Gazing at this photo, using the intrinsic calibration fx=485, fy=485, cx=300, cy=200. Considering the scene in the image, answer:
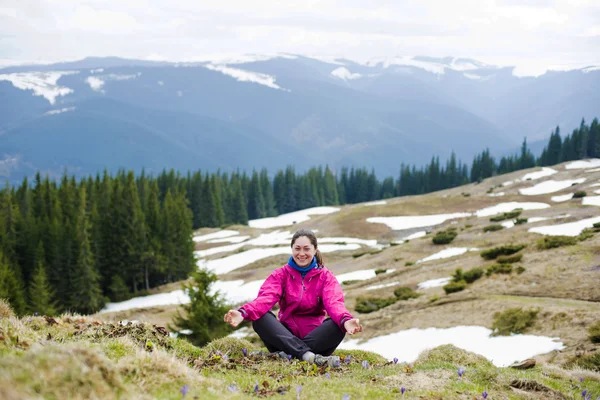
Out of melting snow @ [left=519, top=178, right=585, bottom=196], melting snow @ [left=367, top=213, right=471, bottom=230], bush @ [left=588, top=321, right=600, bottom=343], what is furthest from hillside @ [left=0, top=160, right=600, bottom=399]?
melting snow @ [left=519, top=178, right=585, bottom=196]

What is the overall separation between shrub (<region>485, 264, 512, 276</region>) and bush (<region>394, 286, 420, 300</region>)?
4.13 m

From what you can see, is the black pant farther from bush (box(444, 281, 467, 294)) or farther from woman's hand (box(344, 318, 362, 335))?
bush (box(444, 281, 467, 294))

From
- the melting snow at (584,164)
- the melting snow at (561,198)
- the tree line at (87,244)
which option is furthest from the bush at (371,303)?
the melting snow at (584,164)

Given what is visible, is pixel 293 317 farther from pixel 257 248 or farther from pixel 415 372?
pixel 257 248

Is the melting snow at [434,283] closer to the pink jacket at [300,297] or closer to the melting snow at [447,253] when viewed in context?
the melting snow at [447,253]

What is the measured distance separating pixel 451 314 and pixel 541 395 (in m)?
Answer: 15.4

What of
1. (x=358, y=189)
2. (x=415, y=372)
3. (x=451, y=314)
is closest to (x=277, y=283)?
(x=415, y=372)

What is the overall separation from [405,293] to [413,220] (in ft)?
155

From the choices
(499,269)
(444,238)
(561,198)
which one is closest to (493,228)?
(444,238)

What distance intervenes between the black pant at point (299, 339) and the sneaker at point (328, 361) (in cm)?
42

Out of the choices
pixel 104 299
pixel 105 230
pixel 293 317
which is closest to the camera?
pixel 293 317

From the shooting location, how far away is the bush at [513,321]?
18.0 metres

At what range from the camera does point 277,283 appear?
959cm

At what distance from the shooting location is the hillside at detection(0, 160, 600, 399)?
5.09 metres
